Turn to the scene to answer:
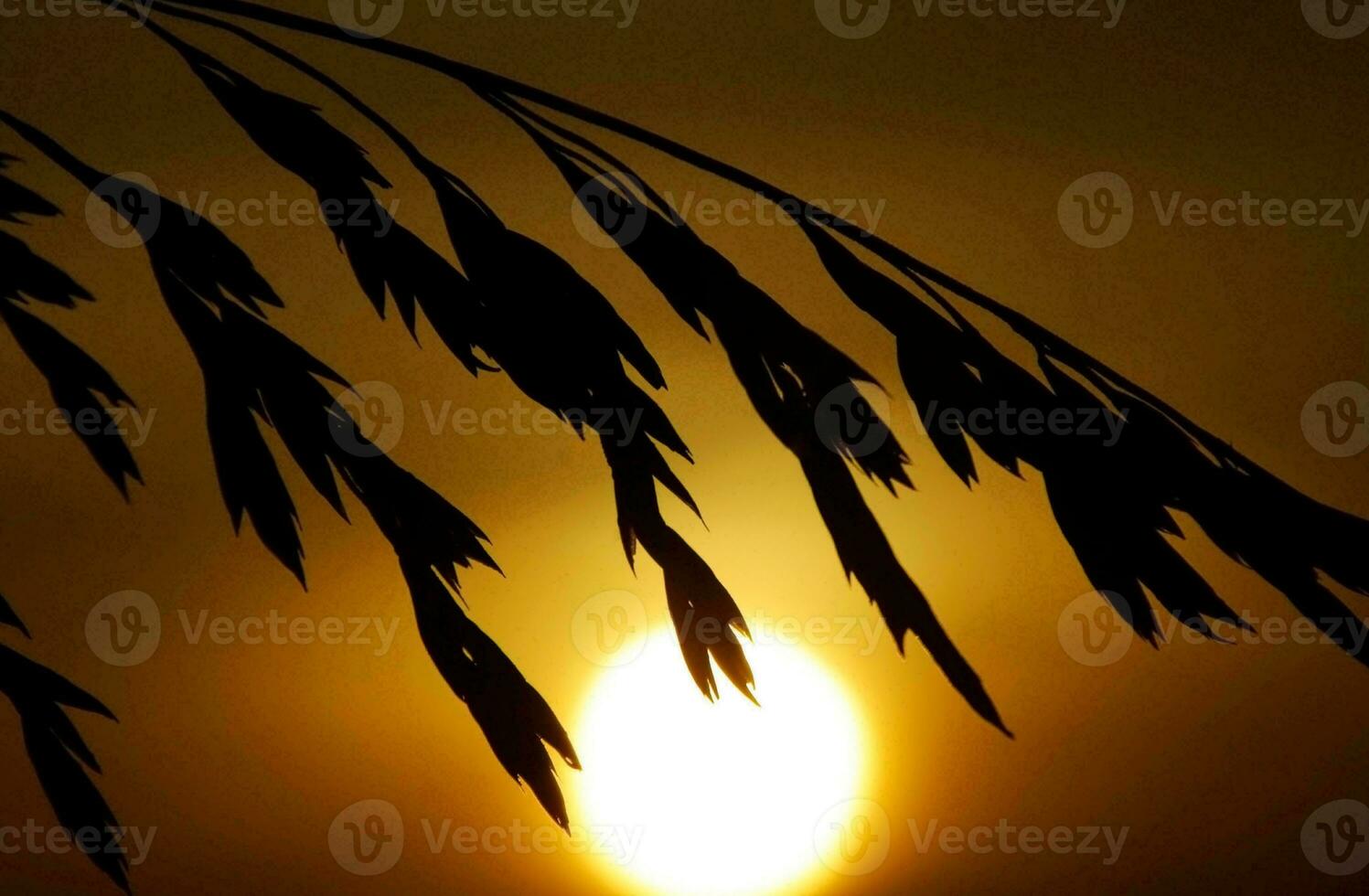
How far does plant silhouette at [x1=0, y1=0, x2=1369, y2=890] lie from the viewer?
338mm

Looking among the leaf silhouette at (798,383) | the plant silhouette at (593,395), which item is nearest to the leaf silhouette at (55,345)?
the plant silhouette at (593,395)

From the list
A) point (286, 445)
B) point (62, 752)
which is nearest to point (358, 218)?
point (286, 445)

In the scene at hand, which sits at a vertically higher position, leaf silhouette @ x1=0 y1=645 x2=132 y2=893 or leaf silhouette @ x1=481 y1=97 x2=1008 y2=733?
leaf silhouette @ x1=481 y1=97 x2=1008 y2=733

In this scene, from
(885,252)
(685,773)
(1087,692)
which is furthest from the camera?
(1087,692)

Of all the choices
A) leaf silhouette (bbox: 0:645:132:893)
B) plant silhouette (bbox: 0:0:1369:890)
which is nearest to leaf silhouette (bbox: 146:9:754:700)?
plant silhouette (bbox: 0:0:1369:890)

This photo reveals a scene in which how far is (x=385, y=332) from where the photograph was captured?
1.48m

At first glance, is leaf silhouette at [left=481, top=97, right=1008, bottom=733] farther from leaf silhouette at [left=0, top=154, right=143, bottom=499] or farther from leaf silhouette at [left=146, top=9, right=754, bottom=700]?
leaf silhouette at [left=0, top=154, right=143, bottom=499]

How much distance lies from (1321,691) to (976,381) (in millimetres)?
1440

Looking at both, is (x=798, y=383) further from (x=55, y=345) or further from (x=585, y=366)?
(x=55, y=345)

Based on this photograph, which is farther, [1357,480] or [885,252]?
[1357,480]

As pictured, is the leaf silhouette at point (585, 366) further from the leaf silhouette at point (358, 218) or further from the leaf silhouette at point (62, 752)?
the leaf silhouette at point (62, 752)

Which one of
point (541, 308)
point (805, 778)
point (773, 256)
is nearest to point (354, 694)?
point (805, 778)

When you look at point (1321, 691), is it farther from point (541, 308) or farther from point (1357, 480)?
point (541, 308)

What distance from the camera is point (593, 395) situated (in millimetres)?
389
